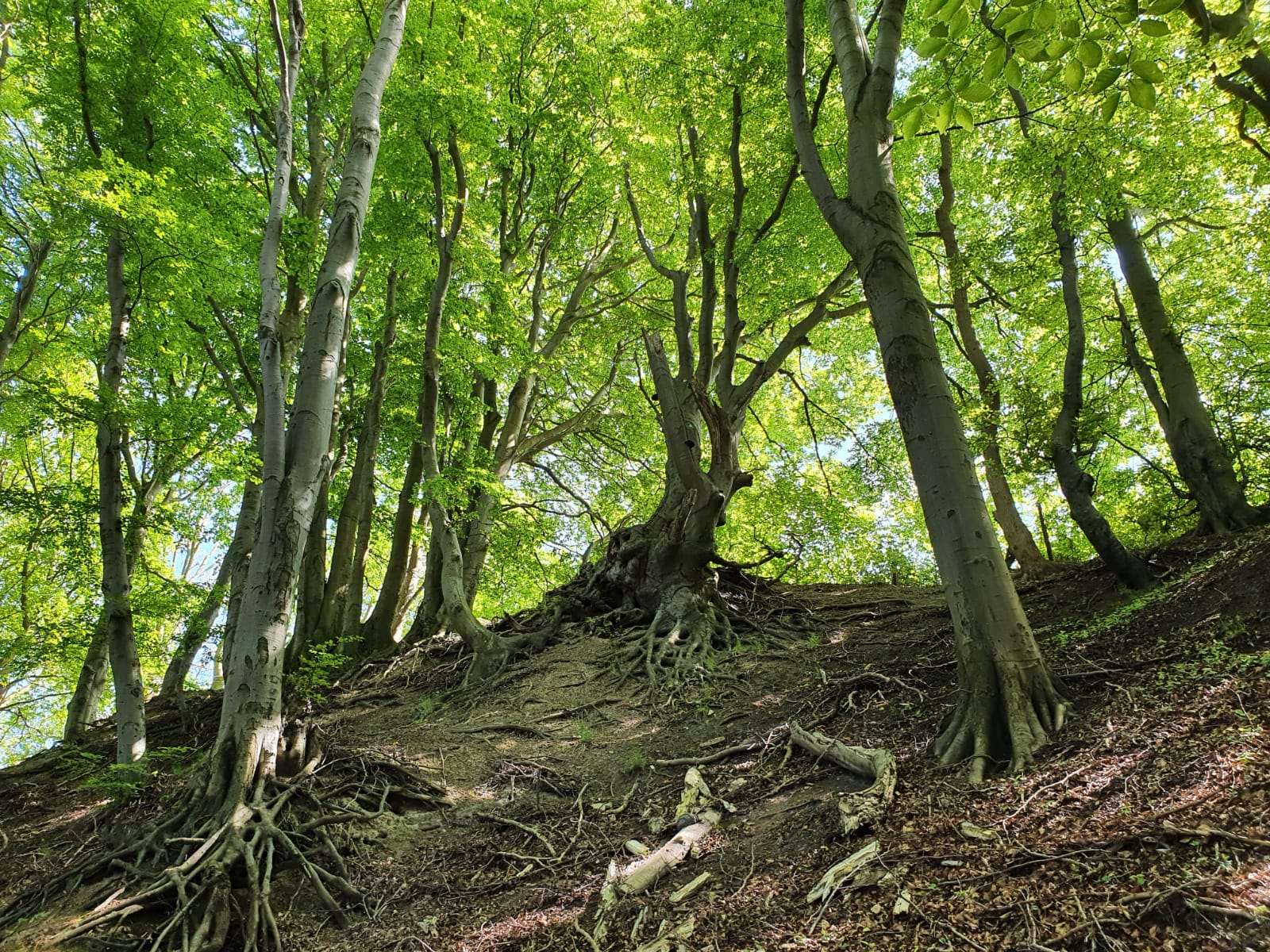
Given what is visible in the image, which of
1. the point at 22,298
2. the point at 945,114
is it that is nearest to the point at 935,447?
the point at 945,114

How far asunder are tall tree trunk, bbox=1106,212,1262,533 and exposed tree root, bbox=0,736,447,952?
26.8 feet

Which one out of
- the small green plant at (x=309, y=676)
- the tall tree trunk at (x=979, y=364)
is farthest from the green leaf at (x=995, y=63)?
the small green plant at (x=309, y=676)

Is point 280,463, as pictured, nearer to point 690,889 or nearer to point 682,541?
point 690,889

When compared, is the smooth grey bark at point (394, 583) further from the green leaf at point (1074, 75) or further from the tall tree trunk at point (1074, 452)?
the green leaf at point (1074, 75)

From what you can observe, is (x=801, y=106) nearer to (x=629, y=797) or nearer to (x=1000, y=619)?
(x=1000, y=619)

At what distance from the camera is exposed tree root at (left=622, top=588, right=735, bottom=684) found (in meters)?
7.40

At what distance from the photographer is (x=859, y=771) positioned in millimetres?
3984

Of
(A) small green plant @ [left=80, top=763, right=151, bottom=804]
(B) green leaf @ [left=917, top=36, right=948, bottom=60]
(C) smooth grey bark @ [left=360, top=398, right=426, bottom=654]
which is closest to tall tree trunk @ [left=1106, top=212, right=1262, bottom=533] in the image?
(B) green leaf @ [left=917, top=36, right=948, bottom=60]

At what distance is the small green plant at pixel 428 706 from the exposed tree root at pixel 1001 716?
5.89m

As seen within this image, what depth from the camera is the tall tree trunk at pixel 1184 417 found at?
6195 mm

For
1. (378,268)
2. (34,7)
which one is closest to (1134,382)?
(378,268)

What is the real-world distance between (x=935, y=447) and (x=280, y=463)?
4.63 m

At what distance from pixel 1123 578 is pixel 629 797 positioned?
15.6 feet

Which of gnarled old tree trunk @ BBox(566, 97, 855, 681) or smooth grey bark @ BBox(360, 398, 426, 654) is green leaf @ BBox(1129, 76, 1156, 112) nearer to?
gnarled old tree trunk @ BBox(566, 97, 855, 681)
